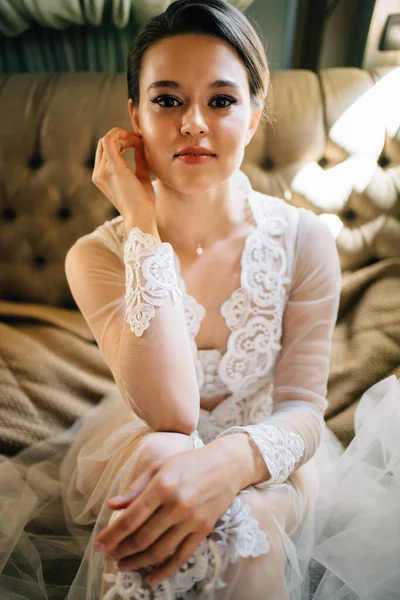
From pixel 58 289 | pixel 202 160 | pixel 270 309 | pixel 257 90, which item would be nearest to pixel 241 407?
pixel 270 309

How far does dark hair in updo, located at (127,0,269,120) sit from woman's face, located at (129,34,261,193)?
1cm

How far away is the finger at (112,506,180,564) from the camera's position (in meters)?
0.64

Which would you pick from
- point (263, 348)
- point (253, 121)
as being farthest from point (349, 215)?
point (263, 348)

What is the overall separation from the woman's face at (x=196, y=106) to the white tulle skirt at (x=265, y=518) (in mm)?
443

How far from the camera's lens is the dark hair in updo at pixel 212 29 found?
0.86 metres

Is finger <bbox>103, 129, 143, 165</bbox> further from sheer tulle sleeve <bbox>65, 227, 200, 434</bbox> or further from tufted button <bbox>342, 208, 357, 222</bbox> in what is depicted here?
tufted button <bbox>342, 208, 357, 222</bbox>

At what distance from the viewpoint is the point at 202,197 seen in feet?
3.16

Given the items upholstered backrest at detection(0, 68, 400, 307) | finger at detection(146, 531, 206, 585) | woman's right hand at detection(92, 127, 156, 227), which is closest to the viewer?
finger at detection(146, 531, 206, 585)

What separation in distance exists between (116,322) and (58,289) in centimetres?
70

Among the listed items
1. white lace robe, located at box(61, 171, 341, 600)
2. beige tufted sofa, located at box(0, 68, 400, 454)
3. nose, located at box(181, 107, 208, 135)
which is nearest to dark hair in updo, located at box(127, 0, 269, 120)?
nose, located at box(181, 107, 208, 135)

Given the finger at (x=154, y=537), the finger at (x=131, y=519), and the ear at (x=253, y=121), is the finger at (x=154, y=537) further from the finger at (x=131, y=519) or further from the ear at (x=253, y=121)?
the ear at (x=253, y=121)

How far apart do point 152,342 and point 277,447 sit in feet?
0.81

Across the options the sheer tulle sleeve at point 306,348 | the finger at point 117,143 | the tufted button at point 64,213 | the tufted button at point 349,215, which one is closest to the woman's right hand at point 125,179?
the finger at point 117,143

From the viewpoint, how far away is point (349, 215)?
4.55 ft
